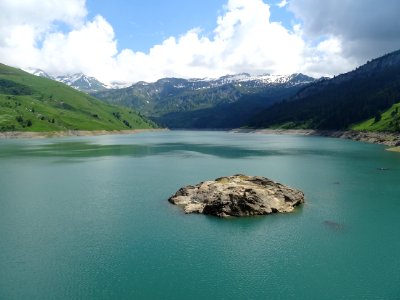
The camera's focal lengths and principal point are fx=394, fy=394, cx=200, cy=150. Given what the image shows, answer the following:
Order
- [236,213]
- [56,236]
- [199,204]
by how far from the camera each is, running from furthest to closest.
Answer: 1. [199,204]
2. [236,213]
3. [56,236]

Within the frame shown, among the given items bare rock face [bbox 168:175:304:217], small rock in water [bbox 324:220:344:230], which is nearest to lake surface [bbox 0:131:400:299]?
small rock in water [bbox 324:220:344:230]

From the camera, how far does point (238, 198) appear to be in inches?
2464

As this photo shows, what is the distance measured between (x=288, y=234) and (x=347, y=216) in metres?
15.0

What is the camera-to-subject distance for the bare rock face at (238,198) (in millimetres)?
61531

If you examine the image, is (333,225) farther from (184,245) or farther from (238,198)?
(184,245)

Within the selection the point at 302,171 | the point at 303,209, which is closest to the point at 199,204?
the point at 303,209

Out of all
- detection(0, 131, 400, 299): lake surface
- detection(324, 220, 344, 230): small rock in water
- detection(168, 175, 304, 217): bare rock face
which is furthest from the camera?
detection(168, 175, 304, 217): bare rock face

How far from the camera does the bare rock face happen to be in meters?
61.5

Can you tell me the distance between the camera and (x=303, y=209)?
2566 inches

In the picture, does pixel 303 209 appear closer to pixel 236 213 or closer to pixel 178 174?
pixel 236 213

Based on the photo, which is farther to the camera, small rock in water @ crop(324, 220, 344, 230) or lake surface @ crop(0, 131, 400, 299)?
small rock in water @ crop(324, 220, 344, 230)

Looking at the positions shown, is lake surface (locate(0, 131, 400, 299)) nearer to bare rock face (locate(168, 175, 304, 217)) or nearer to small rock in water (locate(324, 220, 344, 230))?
small rock in water (locate(324, 220, 344, 230))

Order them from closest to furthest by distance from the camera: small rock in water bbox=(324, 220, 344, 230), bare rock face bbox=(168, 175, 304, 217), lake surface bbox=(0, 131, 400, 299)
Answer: lake surface bbox=(0, 131, 400, 299), small rock in water bbox=(324, 220, 344, 230), bare rock face bbox=(168, 175, 304, 217)

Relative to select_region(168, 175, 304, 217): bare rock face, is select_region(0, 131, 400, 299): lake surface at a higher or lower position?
lower
